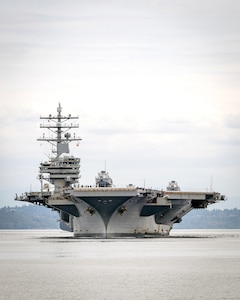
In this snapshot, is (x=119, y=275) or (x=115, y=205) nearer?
(x=119, y=275)

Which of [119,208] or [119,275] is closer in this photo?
[119,275]

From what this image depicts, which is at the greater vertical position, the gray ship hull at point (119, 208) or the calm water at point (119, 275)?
the gray ship hull at point (119, 208)

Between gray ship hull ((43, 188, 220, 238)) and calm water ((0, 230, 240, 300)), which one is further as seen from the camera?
gray ship hull ((43, 188, 220, 238))

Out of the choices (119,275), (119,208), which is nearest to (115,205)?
(119,208)

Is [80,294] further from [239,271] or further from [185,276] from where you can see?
[239,271]

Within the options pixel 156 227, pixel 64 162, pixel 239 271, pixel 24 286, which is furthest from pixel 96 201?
pixel 24 286

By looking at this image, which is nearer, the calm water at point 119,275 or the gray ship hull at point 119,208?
the calm water at point 119,275

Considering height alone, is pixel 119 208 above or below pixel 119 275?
above

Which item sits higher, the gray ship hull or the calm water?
the gray ship hull

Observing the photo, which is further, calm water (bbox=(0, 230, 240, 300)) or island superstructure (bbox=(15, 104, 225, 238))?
island superstructure (bbox=(15, 104, 225, 238))

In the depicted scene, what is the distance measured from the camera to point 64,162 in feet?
321

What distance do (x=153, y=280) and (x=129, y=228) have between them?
40267 mm

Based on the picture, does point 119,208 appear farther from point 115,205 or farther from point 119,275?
point 119,275

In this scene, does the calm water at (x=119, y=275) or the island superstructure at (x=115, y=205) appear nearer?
the calm water at (x=119, y=275)
